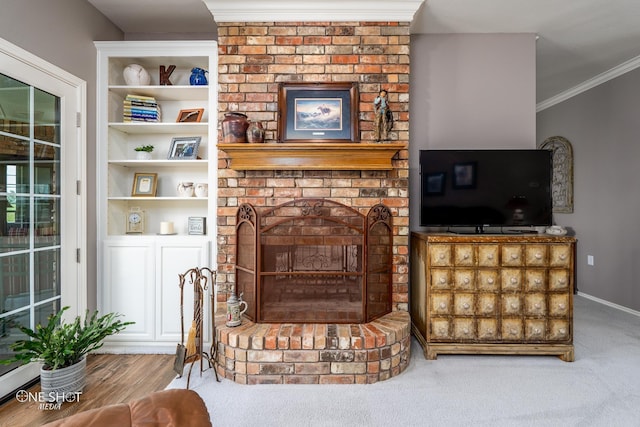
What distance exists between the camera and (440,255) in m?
2.19

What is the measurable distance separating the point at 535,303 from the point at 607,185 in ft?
7.98

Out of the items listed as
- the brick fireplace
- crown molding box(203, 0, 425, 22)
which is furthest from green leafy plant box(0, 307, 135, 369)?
crown molding box(203, 0, 425, 22)

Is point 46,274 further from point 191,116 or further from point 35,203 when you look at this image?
point 191,116

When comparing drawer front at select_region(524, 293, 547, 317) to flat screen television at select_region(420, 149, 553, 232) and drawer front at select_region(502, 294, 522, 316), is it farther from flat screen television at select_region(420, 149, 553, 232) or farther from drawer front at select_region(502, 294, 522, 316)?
flat screen television at select_region(420, 149, 553, 232)

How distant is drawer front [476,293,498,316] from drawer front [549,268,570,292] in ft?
1.32

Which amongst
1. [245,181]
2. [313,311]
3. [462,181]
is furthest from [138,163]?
[462,181]

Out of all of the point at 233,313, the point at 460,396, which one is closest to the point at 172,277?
the point at 233,313

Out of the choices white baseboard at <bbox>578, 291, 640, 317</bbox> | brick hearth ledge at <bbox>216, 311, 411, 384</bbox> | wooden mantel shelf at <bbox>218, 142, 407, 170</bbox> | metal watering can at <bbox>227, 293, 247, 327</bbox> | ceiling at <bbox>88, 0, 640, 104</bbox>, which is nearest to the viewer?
brick hearth ledge at <bbox>216, 311, 411, 384</bbox>

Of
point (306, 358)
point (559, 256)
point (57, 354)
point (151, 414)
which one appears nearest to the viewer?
point (151, 414)

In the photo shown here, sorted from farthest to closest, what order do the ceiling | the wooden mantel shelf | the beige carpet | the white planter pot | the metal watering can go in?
1. the ceiling
2. the wooden mantel shelf
3. the metal watering can
4. the white planter pot
5. the beige carpet

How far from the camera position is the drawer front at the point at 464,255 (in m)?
2.19

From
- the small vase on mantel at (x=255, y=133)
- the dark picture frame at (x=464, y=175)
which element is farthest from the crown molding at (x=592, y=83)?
the small vase on mantel at (x=255, y=133)

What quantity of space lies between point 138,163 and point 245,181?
937mm

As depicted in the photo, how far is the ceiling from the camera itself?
7.66ft
